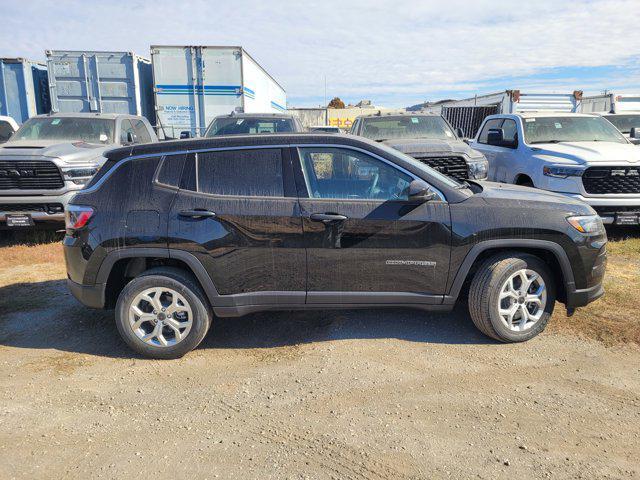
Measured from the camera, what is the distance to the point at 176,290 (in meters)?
4.00

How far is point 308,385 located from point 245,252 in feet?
3.69

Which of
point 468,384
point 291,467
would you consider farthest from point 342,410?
point 468,384

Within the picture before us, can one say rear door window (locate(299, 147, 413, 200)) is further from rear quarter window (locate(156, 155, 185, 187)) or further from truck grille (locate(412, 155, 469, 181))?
truck grille (locate(412, 155, 469, 181))

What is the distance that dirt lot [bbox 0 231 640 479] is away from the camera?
2.81m

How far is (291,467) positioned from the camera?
9.10 ft

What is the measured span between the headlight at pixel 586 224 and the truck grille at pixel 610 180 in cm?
368

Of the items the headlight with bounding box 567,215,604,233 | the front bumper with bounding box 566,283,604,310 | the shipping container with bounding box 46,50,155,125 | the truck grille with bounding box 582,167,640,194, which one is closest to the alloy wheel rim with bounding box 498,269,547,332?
the front bumper with bounding box 566,283,604,310

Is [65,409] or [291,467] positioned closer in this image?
[291,467]

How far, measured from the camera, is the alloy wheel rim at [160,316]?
401 centimetres

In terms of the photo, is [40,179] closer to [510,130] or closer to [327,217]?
[327,217]

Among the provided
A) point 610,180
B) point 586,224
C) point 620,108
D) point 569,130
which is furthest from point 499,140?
point 620,108

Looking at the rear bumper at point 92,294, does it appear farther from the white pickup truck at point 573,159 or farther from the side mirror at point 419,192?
the white pickup truck at point 573,159

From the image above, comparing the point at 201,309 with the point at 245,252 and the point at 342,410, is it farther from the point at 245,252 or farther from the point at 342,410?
the point at 342,410

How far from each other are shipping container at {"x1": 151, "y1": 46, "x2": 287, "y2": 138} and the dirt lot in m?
9.73
